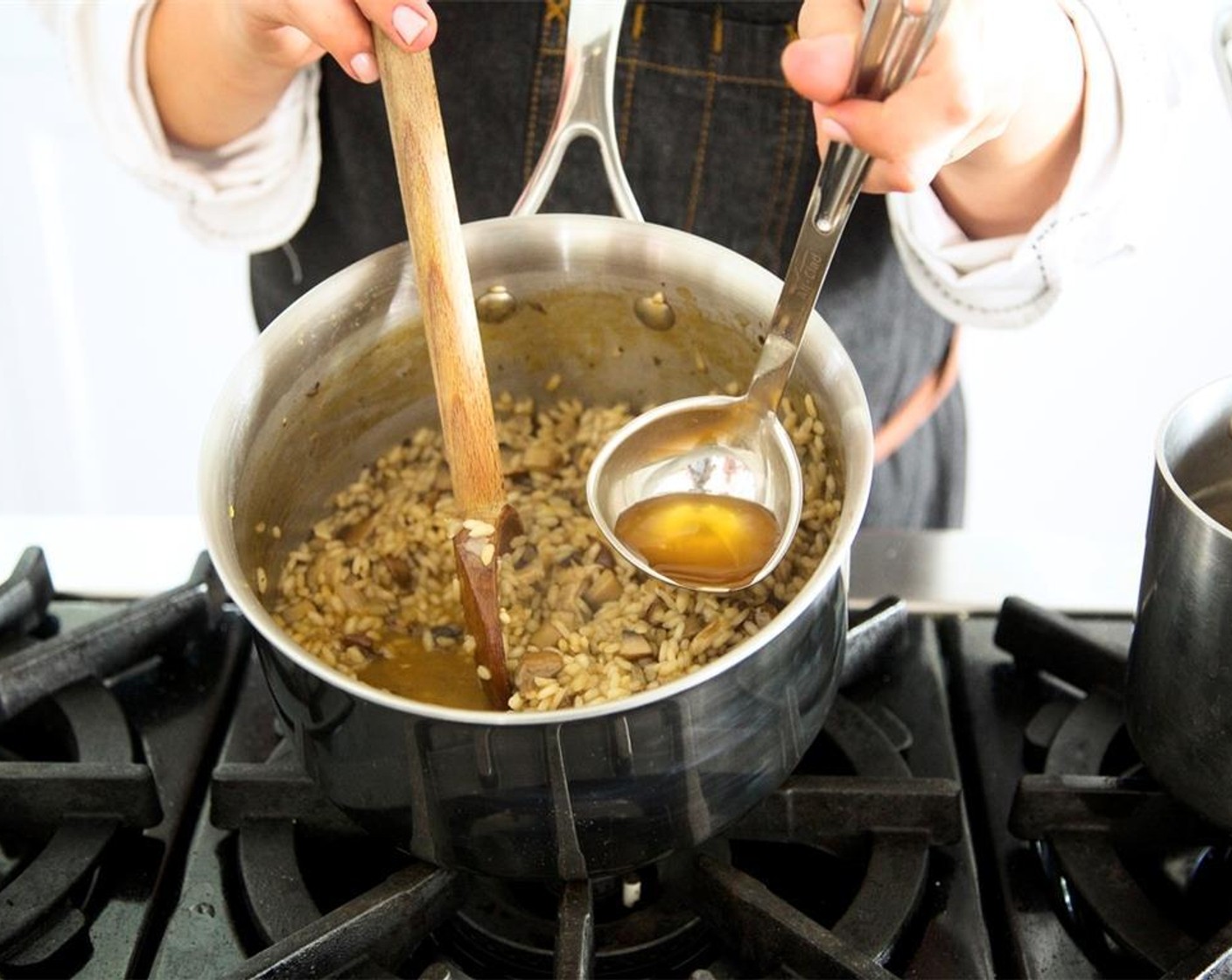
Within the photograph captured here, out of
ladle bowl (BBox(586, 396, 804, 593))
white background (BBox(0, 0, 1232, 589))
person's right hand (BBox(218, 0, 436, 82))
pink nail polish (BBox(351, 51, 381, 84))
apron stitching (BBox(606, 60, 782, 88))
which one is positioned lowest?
white background (BBox(0, 0, 1232, 589))

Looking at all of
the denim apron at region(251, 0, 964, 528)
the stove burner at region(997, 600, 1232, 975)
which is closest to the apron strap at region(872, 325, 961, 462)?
the denim apron at region(251, 0, 964, 528)

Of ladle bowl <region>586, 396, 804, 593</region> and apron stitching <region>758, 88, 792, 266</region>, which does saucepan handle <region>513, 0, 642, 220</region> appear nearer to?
ladle bowl <region>586, 396, 804, 593</region>

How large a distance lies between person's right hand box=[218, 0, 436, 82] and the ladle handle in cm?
21

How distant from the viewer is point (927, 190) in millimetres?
910

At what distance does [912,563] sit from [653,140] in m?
0.38

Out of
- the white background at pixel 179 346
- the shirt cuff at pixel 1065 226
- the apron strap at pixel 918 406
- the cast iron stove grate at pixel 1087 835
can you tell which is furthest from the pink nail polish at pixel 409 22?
the white background at pixel 179 346

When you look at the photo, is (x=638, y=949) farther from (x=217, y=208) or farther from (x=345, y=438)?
(x=217, y=208)

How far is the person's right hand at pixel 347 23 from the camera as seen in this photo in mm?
645

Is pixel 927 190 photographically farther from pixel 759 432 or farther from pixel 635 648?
pixel 635 648

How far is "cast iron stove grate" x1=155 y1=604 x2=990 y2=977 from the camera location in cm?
68

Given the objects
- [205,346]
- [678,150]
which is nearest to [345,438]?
[678,150]

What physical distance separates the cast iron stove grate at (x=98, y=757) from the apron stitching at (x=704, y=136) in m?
0.46

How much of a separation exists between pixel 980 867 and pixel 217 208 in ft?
2.33

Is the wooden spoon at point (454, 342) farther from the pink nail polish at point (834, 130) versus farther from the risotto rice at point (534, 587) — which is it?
the pink nail polish at point (834, 130)
